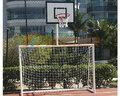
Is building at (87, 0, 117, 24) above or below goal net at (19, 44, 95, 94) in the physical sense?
above

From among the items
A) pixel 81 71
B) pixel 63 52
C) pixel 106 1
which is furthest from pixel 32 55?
pixel 106 1

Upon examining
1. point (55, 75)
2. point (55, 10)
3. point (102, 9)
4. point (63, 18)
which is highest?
point (102, 9)

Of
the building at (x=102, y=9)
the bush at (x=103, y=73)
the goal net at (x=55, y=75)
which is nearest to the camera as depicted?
the goal net at (x=55, y=75)

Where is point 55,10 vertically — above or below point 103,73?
above

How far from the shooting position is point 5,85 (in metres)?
7.20

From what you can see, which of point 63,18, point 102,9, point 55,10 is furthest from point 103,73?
point 102,9

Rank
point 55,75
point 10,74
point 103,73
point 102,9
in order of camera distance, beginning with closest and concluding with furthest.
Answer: point 10,74 → point 55,75 → point 103,73 → point 102,9

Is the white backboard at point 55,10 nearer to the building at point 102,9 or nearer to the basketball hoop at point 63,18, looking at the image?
the basketball hoop at point 63,18

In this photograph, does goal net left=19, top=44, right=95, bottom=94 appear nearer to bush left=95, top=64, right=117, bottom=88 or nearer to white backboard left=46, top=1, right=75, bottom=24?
bush left=95, top=64, right=117, bottom=88

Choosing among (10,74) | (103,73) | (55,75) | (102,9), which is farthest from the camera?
(102,9)

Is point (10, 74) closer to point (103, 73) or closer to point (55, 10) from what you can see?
point (55, 10)

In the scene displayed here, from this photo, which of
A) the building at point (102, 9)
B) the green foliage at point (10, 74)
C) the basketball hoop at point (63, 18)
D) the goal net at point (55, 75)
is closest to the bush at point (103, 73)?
the goal net at point (55, 75)

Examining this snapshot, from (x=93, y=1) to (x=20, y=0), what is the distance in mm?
10745

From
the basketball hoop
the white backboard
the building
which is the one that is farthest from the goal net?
the building
